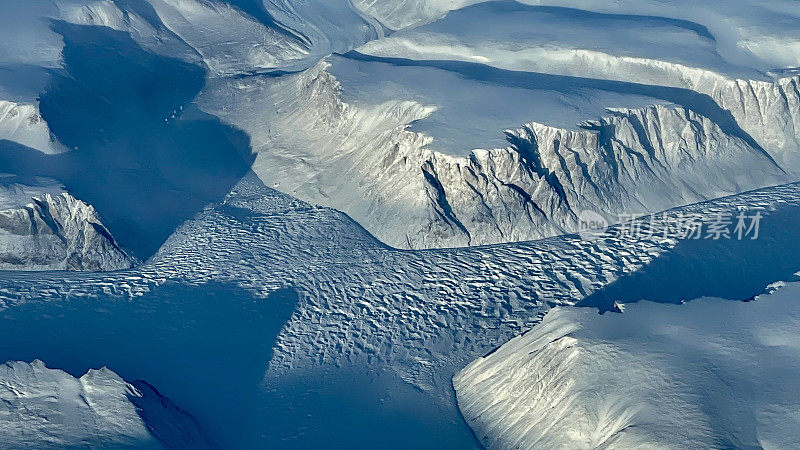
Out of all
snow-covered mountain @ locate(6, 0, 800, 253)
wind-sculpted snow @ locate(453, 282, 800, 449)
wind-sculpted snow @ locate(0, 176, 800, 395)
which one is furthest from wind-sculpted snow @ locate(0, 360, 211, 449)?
snow-covered mountain @ locate(6, 0, 800, 253)

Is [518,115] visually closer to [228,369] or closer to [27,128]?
[228,369]

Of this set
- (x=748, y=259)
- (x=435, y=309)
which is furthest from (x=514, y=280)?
(x=748, y=259)

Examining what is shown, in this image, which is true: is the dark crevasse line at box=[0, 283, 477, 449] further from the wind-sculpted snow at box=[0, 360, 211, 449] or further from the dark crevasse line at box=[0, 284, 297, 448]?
the wind-sculpted snow at box=[0, 360, 211, 449]

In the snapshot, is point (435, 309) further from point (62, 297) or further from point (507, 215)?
point (62, 297)

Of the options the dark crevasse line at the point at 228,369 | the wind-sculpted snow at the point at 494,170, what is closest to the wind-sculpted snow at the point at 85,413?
the dark crevasse line at the point at 228,369

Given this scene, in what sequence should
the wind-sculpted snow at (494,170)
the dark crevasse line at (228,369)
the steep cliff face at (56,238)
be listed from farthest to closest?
the wind-sculpted snow at (494,170) → the steep cliff face at (56,238) → the dark crevasse line at (228,369)

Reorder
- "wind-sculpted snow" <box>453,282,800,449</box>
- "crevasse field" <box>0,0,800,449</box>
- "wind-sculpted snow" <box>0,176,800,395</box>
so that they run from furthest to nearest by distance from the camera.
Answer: "wind-sculpted snow" <box>0,176,800,395</box>
"crevasse field" <box>0,0,800,449</box>
"wind-sculpted snow" <box>453,282,800,449</box>

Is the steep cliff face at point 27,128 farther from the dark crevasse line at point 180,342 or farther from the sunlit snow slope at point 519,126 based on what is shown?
the dark crevasse line at point 180,342
